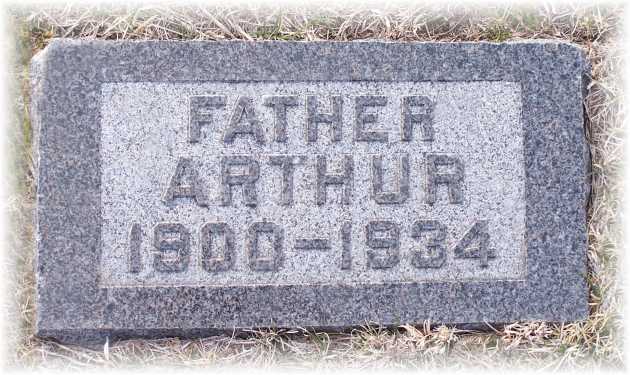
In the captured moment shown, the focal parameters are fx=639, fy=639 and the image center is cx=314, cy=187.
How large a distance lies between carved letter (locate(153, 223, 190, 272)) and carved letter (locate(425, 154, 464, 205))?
807 mm

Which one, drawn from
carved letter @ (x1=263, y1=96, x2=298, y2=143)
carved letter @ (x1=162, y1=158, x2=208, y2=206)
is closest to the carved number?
carved letter @ (x1=263, y1=96, x2=298, y2=143)

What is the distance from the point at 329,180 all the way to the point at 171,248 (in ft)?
1.84

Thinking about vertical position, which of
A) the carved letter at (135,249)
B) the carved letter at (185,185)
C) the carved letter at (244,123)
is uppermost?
the carved letter at (244,123)

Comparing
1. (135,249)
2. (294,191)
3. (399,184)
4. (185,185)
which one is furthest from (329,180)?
(135,249)

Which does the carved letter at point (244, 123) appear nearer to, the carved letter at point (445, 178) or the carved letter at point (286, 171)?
the carved letter at point (286, 171)

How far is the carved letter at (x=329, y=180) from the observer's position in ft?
6.88

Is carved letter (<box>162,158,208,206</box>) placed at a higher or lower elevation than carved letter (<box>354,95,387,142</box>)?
lower

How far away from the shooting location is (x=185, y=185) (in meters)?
2.09

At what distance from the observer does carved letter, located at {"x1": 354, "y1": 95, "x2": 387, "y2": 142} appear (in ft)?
6.92

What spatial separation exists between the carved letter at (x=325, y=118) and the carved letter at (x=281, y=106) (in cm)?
6

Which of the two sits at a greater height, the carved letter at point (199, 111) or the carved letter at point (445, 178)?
the carved letter at point (199, 111)

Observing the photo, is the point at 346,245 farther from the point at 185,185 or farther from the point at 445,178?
the point at 185,185

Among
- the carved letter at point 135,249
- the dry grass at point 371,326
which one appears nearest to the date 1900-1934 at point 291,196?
the carved letter at point 135,249

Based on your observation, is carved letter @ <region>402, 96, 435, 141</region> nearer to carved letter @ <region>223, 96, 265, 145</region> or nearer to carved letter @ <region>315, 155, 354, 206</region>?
carved letter @ <region>315, 155, 354, 206</region>
